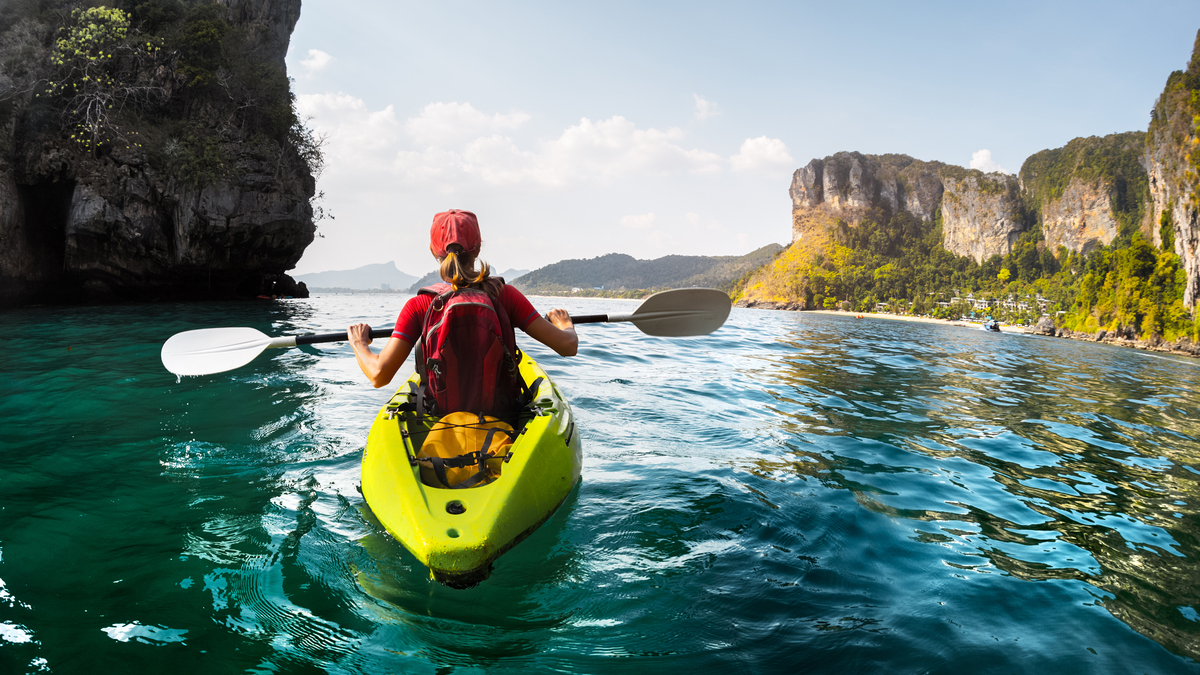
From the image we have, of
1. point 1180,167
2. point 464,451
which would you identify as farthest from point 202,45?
point 1180,167

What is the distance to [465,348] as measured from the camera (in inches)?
122

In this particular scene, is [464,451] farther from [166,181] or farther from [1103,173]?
[1103,173]

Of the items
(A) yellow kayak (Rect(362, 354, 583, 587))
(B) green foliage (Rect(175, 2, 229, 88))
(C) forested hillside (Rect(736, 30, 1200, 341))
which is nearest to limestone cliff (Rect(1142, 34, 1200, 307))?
(C) forested hillside (Rect(736, 30, 1200, 341))

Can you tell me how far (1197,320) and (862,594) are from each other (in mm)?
53570

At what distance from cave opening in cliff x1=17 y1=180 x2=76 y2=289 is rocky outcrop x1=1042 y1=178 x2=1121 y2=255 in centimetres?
13915

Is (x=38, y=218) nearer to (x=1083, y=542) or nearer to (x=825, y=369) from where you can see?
(x=825, y=369)

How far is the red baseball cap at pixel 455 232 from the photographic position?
3.13 m

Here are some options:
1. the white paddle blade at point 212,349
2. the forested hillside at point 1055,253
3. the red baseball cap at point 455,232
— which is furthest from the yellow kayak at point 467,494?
the forested hillside at point 1055,253

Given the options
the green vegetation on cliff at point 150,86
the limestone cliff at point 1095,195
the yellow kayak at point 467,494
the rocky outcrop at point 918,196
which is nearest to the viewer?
the yellow kayak at point 467,494

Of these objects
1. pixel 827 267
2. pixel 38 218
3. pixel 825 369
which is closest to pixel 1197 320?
pixel 825 369

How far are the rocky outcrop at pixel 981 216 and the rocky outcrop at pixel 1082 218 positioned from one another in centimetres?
858

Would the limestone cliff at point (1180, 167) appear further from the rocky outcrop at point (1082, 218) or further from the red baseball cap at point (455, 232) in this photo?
the rocky outcrop at point (1082, 218)

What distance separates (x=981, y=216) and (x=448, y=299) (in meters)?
159

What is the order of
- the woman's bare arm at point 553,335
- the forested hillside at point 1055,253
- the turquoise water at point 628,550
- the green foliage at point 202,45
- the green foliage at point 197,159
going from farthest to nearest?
the forested hillside at point 1055,253, the green foliage at point 202,45, the green foliage at point 197,159, the woman's bare arm at point 553,335, the turquoise water at point 628,550
